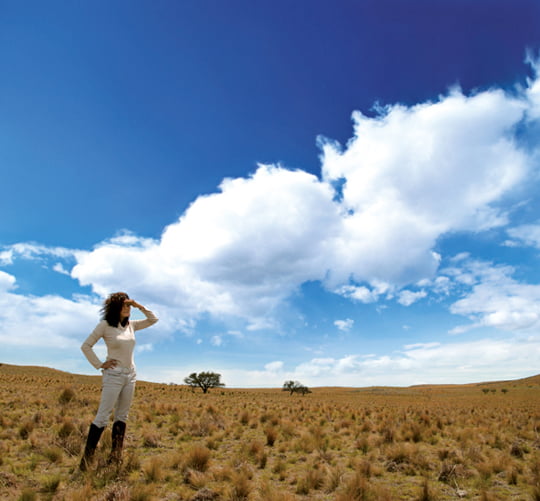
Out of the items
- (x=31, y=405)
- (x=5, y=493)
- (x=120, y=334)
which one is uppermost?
(x=120, y=334)

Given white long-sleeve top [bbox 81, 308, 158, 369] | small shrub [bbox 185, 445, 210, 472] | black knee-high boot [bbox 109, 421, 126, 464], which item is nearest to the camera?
white long-sleeve top [bbox 81, 308, 158, 369]

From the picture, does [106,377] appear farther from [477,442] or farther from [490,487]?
[477,442]

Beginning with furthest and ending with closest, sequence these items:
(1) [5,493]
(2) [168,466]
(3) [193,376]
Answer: (3) [193,376]
(2) [168,466]
(1) [5,493]

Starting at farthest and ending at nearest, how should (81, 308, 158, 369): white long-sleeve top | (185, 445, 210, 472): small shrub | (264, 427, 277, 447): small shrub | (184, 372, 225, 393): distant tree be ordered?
(184, 372, 225, 393): distant tree → (264, 427, 277, 447): small shrub → (185, 445, 210, 472): small shrub → (81, 308, 158, 369): white long-sleeve top

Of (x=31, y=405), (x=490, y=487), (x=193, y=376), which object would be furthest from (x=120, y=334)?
(x=193, y=376)

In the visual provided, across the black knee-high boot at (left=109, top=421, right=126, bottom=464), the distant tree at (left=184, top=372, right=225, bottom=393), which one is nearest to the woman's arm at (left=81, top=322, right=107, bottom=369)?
the black knee-high boot at (left=109, top=421, right=126, bottom=464)

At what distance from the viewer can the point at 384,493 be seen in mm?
4828

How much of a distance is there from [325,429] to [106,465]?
322 inches

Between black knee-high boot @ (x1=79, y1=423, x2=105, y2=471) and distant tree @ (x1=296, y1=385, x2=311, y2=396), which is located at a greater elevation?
distant tree @ (x1=296, y1=385, x2=311, y2=396)

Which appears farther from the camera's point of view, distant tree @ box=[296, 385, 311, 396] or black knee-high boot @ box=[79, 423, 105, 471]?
distant tree @ box=[296, 385, 311, 396]

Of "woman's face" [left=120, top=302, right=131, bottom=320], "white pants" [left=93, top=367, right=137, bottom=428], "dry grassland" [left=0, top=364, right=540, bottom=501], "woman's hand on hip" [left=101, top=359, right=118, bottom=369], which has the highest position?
"woman's face" [left=120, top=302, right=131, bottom=320]

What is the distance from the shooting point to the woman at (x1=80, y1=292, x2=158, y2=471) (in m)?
5.23

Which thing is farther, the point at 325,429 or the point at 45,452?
the point at 325,429

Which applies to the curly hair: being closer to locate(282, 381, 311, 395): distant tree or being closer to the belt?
the belt
